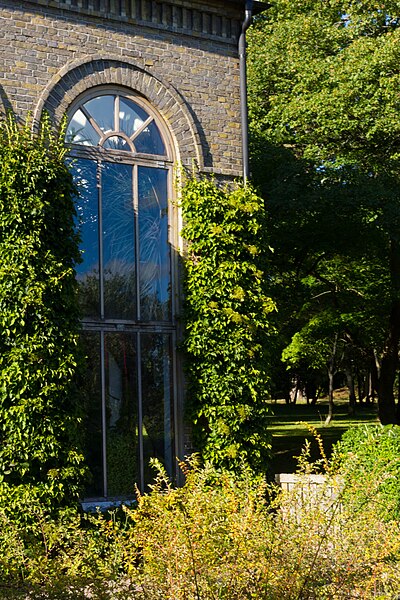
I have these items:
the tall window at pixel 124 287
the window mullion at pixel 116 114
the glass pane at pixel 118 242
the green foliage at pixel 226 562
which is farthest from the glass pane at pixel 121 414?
the green foliage at pixel 226 562

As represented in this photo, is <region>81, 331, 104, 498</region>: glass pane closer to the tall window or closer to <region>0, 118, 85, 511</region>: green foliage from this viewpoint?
the tall window

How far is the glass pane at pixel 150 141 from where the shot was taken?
1271 centimetres

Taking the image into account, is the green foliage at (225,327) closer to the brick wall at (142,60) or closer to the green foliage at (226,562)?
the brick wall at (142,60)

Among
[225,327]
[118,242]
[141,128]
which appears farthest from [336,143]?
[118,242]

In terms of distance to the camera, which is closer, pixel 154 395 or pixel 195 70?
pixel 154 395

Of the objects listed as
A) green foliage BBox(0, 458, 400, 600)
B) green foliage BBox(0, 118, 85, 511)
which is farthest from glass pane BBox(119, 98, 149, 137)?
green foliage BBox(0, 458, 400, 600)

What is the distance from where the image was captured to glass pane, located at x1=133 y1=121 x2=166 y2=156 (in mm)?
12711

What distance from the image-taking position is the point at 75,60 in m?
12.1

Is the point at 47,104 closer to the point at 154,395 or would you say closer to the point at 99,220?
the point at 99,220

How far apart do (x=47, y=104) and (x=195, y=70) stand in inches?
106

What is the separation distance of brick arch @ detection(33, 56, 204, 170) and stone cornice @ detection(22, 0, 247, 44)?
2.42ft

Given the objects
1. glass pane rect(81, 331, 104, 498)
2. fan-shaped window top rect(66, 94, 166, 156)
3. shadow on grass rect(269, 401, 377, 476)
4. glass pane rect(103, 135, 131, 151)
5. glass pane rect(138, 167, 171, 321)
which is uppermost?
fan-shaped window top rect(66, 94, 166, 156)

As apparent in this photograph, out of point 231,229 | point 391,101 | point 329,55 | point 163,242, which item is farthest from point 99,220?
point 329,55

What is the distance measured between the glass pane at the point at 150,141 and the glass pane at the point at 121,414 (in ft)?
9.51
